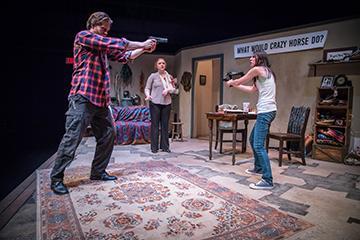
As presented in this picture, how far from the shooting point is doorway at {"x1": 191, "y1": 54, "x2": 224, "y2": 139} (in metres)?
6.69

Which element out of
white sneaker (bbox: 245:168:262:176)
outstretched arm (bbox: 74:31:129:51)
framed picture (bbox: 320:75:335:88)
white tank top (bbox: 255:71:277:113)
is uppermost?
outstretched arm (bbox: 74:31:129:51)

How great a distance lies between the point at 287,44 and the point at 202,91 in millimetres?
2641

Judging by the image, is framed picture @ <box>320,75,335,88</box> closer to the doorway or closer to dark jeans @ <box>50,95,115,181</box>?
the doorway

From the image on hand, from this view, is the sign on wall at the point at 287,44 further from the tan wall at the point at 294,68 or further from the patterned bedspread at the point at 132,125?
the patterned bedspread at the point at 132,125

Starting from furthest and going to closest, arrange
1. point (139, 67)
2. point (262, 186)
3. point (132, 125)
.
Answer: point (139, 67)
point (132, 125)
point (262, 186)

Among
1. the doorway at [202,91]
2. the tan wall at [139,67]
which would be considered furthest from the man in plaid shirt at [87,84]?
the tan wall at [139,67]

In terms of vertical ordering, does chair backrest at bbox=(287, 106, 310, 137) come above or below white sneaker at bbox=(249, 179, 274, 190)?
above

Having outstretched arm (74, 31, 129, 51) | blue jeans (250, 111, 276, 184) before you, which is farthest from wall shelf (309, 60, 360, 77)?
outstretched arm (74, 31, 129, 51)

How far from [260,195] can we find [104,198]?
4.75 feet

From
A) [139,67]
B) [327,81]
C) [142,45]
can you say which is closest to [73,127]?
[142,45]

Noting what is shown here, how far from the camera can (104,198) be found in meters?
2.28

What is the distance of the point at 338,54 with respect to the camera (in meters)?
4.26

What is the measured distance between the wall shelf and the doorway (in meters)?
2.43

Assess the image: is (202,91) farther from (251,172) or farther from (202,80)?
(251,172)
